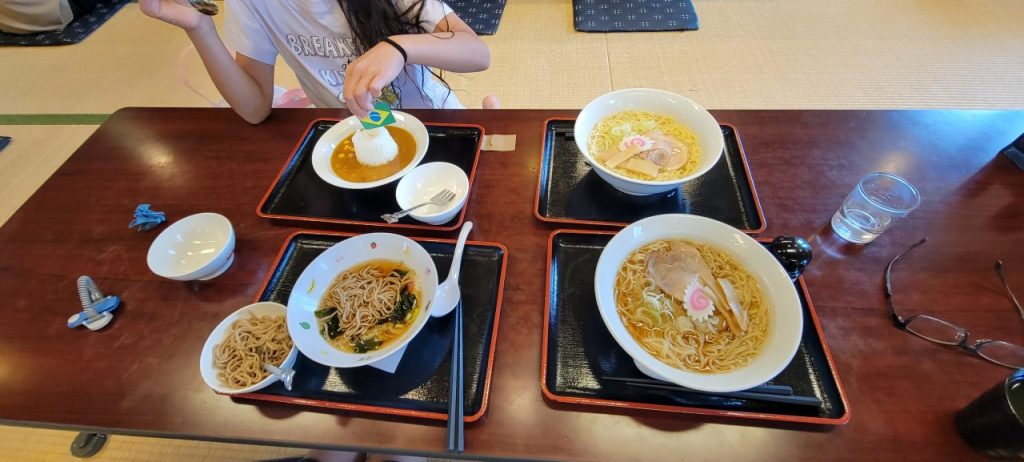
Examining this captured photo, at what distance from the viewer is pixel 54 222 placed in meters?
1.36

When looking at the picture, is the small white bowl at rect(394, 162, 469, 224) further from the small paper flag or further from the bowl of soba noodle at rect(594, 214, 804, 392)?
the bowl of soba noodle at rect(594, 214, 804, 392)

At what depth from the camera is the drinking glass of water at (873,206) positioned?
3.83ft

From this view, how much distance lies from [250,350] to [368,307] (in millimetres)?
284

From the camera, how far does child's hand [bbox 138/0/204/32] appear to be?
1395mm

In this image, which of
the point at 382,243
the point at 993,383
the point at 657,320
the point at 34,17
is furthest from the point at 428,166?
the point at 34,17

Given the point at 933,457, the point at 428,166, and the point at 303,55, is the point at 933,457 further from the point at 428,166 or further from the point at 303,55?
the point at 303,55

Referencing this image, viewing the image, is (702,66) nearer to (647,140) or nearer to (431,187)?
(647,140)

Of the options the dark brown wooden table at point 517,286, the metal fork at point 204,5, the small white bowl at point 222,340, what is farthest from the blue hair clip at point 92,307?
the metal fork at point 204,5

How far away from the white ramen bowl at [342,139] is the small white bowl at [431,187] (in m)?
0.04

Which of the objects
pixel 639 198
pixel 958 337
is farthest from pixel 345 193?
pixel 958 337

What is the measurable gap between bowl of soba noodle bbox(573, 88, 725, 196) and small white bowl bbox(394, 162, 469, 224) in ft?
1.31

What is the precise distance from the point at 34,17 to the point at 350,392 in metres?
5.82

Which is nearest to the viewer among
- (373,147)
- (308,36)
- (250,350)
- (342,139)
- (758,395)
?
(758,395)

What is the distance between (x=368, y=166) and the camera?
1405 millimetres
